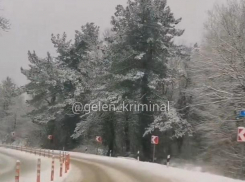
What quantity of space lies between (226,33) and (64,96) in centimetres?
3636

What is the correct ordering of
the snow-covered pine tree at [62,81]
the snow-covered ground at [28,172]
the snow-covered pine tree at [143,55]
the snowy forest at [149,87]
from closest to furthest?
1. the snow-covered ground at [28,172]
2. the snowy forest at [149,87]
3. the snow-covered pine tree at [143,55]
4. the snow-covered pine tree at [62,81]

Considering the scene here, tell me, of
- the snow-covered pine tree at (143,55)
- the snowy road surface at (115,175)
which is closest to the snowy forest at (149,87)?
the snow-covered pine tree at (143,55)

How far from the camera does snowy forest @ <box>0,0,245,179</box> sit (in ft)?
86.0

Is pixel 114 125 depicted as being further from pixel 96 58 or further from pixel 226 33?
pixel 226 33

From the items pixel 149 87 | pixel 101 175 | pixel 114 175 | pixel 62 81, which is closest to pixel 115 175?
pixel 114 175

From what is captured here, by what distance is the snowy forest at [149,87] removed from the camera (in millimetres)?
26203

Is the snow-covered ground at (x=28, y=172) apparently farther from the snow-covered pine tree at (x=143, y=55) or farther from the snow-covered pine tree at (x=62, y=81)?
the snow-covered pine tree at (x=62, y=81)

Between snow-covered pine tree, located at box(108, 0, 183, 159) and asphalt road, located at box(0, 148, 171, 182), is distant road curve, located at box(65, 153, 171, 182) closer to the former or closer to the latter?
asphalt road, located at box(0, 148, 171, 182)

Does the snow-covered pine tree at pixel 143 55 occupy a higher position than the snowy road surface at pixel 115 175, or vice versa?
the snow-covered pine tree at pixel 143 55

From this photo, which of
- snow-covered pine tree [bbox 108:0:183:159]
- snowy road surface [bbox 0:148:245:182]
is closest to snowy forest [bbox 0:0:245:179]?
snow-covered pine tree [bbox 108:0:183:159]

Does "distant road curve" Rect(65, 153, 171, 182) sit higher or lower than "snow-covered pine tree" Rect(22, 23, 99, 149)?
lower

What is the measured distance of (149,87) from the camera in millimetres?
41344

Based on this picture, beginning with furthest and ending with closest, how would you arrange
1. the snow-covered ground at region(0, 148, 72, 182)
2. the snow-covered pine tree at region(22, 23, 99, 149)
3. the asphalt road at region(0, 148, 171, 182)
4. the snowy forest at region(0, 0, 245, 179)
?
the snow-covered pine tree at region(22, 23, 99, 149) → the snowy forest at region(0, 0, 245, 179) → the asphalt road at region(0, 148, 171, 182) → the snow-covered ground at region(0, 148, 72, 182)

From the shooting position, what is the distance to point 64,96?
5806 centimetres
